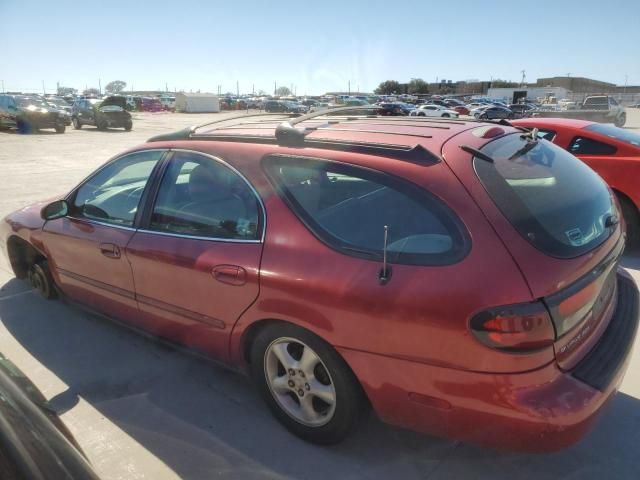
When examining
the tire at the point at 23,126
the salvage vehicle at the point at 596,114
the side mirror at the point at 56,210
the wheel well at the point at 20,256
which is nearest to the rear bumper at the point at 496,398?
the side mirror at the point at 56,210

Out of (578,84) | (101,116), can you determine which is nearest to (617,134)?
(101,116)

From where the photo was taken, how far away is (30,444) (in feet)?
4.42

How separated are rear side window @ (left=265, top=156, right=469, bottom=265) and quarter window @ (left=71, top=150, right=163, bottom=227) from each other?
1.12m

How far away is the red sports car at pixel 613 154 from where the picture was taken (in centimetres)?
533

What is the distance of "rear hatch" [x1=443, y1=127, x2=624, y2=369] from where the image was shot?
1.91 meters

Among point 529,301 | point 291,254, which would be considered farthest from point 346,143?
point 529,301

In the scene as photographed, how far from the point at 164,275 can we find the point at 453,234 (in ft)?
5.48

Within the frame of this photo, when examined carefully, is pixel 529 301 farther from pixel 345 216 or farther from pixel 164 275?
pixel 164 275

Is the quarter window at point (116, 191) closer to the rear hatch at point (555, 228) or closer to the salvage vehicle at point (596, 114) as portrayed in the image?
the rear hatch at point (555, 228)

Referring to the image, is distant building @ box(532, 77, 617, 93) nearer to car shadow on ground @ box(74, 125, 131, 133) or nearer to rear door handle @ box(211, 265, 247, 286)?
car shadow on ground @ box(74, 125, 131, 133)

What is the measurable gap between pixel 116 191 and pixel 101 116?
1012 inches

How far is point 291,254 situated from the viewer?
2301 mm

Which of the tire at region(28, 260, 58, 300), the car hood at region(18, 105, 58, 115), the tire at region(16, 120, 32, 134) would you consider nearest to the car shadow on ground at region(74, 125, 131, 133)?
the car hood at region(18, 105, 58, 115)

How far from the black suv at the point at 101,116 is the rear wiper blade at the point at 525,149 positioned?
27.3 metres
